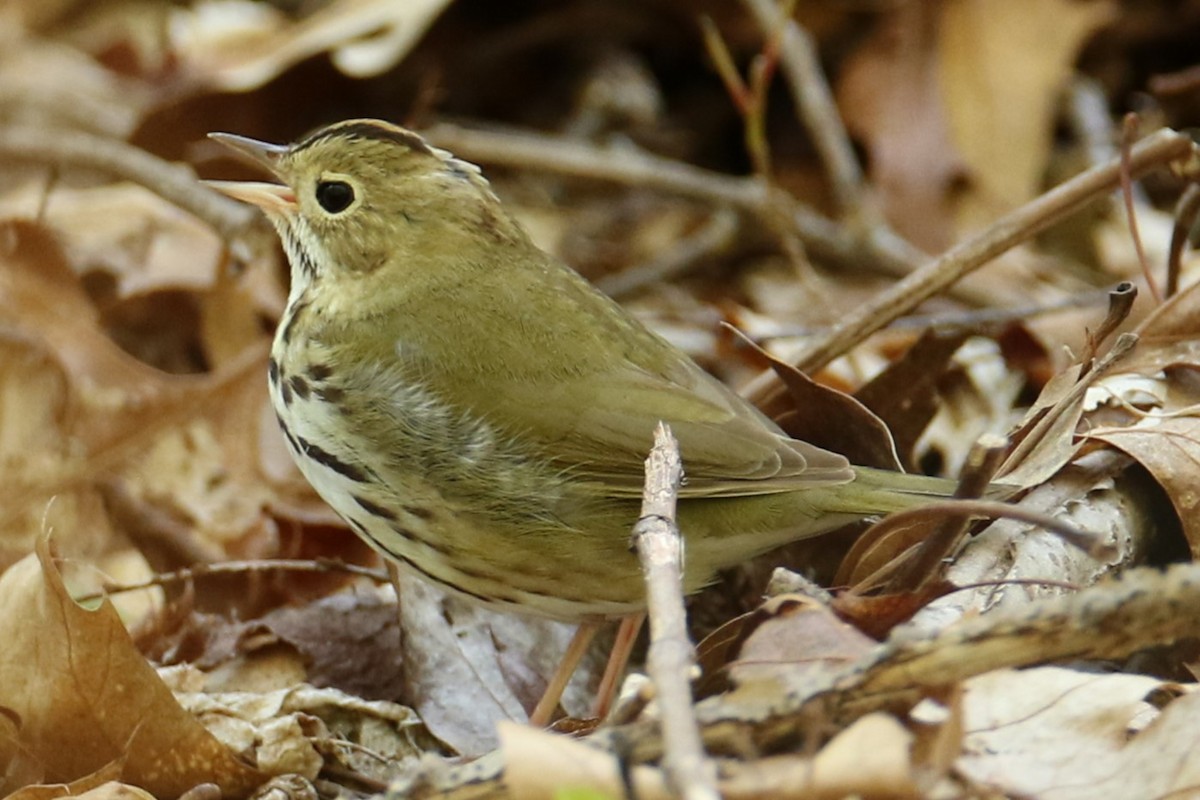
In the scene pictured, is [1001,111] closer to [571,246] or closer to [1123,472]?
[571,246]

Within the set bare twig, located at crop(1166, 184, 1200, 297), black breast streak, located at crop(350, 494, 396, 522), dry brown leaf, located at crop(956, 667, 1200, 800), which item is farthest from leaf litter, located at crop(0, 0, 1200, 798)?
black breast streak, located at crop(350, 494, 396, 522)

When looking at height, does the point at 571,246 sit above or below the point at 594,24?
below

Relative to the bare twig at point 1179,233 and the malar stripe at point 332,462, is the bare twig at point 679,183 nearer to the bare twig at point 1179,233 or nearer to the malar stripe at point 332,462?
the bare twig at point 1179,233

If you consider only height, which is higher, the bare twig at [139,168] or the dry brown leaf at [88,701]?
the bare twig at [139,168]

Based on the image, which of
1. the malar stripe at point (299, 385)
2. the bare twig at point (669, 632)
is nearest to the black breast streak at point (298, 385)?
the malar stripe at point (299, 385)

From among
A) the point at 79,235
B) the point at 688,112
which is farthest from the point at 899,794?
the point at 688,112

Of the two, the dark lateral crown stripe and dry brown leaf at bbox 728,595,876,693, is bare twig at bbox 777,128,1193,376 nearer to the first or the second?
the dark lateral crown stripe

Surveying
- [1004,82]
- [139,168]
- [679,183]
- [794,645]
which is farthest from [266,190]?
[1004,82]
